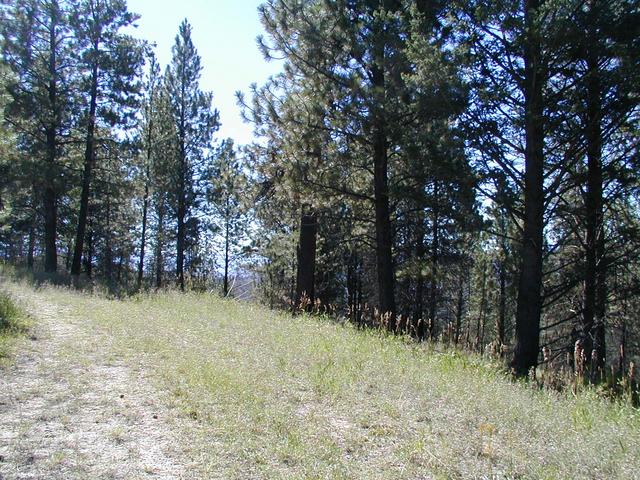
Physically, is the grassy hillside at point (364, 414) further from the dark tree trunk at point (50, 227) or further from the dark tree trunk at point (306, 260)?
the dark tree trunk at point (50, 227)

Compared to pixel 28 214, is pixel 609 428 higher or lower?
lower

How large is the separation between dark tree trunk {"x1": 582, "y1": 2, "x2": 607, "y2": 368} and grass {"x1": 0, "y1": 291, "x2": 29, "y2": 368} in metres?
9.31

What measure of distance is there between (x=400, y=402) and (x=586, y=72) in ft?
22.2

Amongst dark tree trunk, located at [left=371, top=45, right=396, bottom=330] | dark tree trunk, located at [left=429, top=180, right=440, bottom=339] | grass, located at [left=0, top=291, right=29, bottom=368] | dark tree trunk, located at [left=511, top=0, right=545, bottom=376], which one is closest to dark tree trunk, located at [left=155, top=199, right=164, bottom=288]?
dark tree trunk, located at [left=429, top=180, right=440, bottom=339]

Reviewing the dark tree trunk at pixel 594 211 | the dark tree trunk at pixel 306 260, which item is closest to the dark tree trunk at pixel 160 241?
the dark tree trunk at pixel 306 260

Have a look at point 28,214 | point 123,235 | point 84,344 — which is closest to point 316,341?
point 84,344

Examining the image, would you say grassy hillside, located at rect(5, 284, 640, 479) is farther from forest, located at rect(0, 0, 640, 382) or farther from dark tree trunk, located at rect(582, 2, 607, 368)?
dark tree trunk, located at rect(582, 2, 607, 368)

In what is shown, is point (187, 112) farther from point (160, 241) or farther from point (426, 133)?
point (426, 133)

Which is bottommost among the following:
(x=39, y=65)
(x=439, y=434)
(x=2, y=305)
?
(x=439, y=434)

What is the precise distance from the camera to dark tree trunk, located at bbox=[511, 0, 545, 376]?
27.8 ft

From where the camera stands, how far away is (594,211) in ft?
33.3

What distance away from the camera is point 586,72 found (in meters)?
8.33

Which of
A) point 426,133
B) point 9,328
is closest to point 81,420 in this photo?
point 9,328

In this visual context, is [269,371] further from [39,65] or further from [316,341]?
[39,65]
